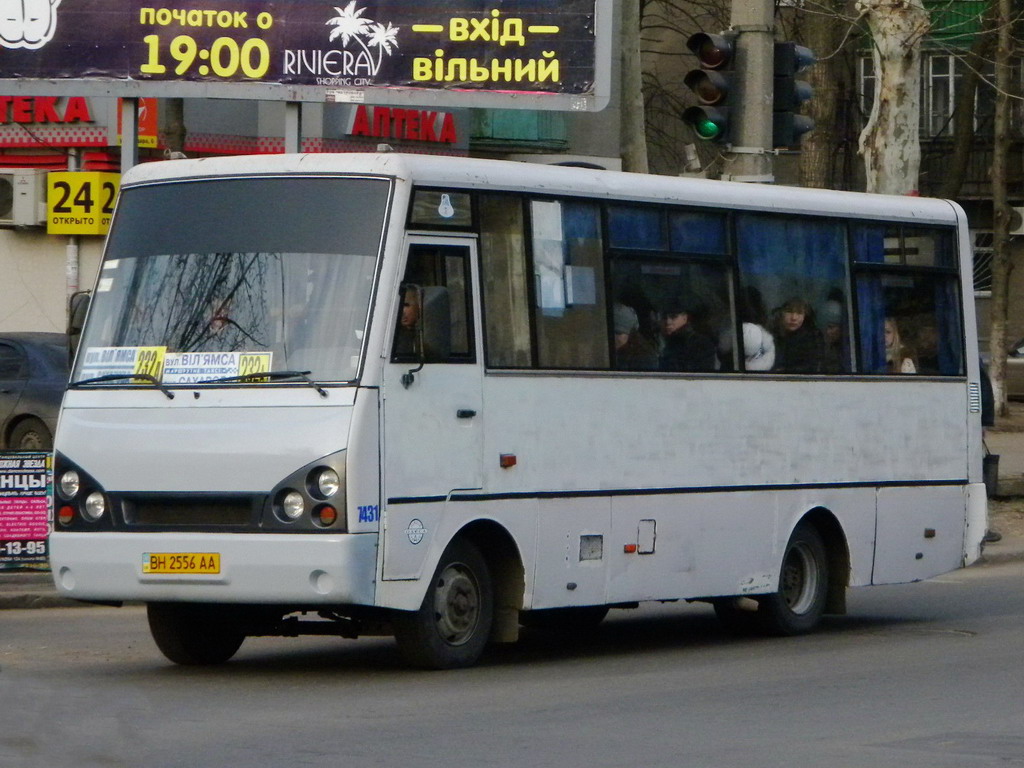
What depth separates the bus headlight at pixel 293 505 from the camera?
33.3 ft

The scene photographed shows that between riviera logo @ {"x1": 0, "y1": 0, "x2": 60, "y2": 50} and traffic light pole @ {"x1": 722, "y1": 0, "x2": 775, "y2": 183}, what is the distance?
6.50 meters

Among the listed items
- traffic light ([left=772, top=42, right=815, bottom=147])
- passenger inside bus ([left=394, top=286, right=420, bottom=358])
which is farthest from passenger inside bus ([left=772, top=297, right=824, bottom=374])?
passenger inside bus ([left=394, top=286, right=420, bottom=358])

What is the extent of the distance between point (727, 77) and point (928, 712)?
720 cm

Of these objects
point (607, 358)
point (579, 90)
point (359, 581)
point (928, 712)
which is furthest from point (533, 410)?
point (579, 90)

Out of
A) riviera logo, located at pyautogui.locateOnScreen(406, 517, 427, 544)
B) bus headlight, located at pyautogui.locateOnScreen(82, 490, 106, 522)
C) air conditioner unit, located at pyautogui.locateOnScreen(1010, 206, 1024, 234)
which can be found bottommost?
riviera logo, located at pyautogui.locateOnScreen(406, 517, 427, 544)

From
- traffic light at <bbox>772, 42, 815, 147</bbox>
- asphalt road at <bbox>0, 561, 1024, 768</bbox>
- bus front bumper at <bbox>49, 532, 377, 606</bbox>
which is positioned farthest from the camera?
traffic light at <bbox>772, 42, 815, 147</bbox>

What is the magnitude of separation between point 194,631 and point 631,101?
1294 cm

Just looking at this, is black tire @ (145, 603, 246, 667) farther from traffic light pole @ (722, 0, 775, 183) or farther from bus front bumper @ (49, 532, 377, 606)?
traffic light pole @ (722, 0, 775, 183)

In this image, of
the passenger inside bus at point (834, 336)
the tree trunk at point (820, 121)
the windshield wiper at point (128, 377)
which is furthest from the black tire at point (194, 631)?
the tree trunk at point (820, 121)

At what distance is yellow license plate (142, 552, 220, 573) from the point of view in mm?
10219

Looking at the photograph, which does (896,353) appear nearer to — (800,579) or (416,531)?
(800,579)

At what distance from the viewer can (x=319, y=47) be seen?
18.7m

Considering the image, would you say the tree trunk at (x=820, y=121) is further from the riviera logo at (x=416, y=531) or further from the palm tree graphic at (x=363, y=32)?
the riviera logo at (x=416, y=531)

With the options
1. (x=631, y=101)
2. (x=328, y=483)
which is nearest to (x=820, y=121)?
(x=631, y=101)
